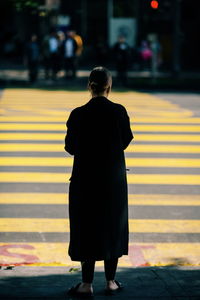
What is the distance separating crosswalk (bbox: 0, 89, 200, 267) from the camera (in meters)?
7.65

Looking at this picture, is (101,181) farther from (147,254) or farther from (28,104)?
(28,104)

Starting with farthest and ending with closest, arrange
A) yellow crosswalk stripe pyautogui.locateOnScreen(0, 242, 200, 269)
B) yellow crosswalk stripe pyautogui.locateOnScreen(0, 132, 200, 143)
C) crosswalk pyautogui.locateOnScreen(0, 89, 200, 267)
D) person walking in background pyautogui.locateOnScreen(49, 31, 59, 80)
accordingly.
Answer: person walking in background pyautogui.locateOnScreen(49, 31, 59, 80), yellow crosswalk stripe pyautogui.locateOnScreen(0, 132, 200, 143), crosswalk pyautogui.locateOnScreen(0, 89, 200, 267), yellow crosswalk stripe pyautogui.locateOnScreen(0, 242, 200, 269)

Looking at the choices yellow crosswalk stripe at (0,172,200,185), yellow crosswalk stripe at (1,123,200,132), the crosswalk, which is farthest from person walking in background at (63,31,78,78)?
yellow crosswalk stripe at (0,172,200,185)

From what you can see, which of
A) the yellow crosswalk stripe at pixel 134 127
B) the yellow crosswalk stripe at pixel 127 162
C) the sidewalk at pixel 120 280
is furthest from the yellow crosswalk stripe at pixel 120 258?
the yellow crosswalk stripe at pixel 134 127

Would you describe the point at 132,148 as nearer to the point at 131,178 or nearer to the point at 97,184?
the point at 131,178

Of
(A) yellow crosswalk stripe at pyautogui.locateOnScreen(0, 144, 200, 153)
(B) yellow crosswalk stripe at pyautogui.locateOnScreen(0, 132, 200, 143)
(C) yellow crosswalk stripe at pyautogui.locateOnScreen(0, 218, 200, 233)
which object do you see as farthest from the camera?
(B) yellow crosswalk stripe at pyautogui.locateOnScreen(0, 132, 200, 143)

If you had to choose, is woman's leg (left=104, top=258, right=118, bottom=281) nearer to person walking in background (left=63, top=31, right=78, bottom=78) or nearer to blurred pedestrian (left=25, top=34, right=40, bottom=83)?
blurred pedestrian (left=25, top=34, right=40, bottom=83)

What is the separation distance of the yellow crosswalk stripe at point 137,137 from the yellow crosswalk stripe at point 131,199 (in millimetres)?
4259

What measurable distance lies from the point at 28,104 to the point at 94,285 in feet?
47.9

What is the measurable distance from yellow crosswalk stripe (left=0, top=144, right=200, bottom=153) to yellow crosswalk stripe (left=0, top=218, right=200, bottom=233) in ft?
14.3

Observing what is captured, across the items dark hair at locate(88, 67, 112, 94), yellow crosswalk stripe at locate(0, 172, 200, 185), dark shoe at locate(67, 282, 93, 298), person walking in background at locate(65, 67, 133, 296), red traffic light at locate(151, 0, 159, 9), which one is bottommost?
yellow crosswalk stripe at locate(0, 172, 200, 185)

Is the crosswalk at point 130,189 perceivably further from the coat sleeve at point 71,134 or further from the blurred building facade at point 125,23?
the blurred building facade at point 125,23

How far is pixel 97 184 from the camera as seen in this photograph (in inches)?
217

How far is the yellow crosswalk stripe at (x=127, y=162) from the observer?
11734 millimetres
